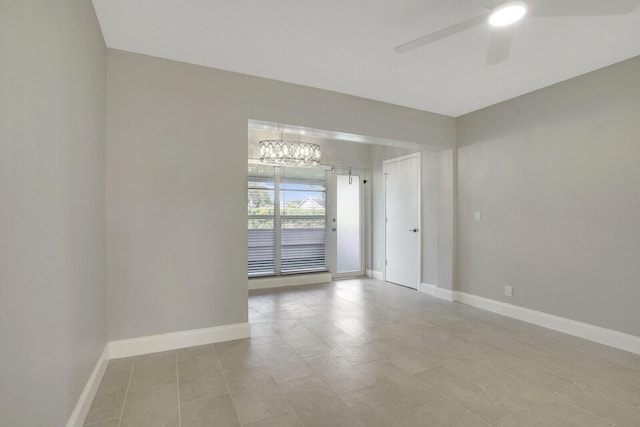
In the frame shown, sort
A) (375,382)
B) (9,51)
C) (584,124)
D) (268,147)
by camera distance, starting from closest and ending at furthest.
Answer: (9,51) < (375,382) < (584,124) < (268,147)

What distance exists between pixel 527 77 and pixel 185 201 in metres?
3.65

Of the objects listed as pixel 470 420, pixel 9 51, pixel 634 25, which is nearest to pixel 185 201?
pixel 9 51

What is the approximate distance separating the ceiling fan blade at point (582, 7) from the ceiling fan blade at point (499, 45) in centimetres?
24

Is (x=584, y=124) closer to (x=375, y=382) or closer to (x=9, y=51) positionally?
(x=375, y=382)

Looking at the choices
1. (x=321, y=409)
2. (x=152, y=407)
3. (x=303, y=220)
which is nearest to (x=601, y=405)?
(x=321, y=409)

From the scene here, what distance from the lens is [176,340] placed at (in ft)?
9.30

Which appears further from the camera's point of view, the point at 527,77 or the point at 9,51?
the point at 527,77

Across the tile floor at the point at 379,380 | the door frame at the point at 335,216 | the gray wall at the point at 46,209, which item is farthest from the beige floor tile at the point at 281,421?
the door frame at the point at 335,216

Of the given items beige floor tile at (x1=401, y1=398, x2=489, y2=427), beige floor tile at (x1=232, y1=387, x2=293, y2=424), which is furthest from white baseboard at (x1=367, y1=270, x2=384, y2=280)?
beige floor tile at (x1=232, y1=387, x2=293, y2=424)

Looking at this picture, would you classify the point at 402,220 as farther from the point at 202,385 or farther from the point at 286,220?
the point at 202,385

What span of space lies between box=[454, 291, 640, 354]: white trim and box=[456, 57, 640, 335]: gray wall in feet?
0.22

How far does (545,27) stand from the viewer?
92.6 inches

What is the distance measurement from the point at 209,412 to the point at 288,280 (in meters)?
3.48

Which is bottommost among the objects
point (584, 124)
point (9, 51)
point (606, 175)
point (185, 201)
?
point (185, 201)
